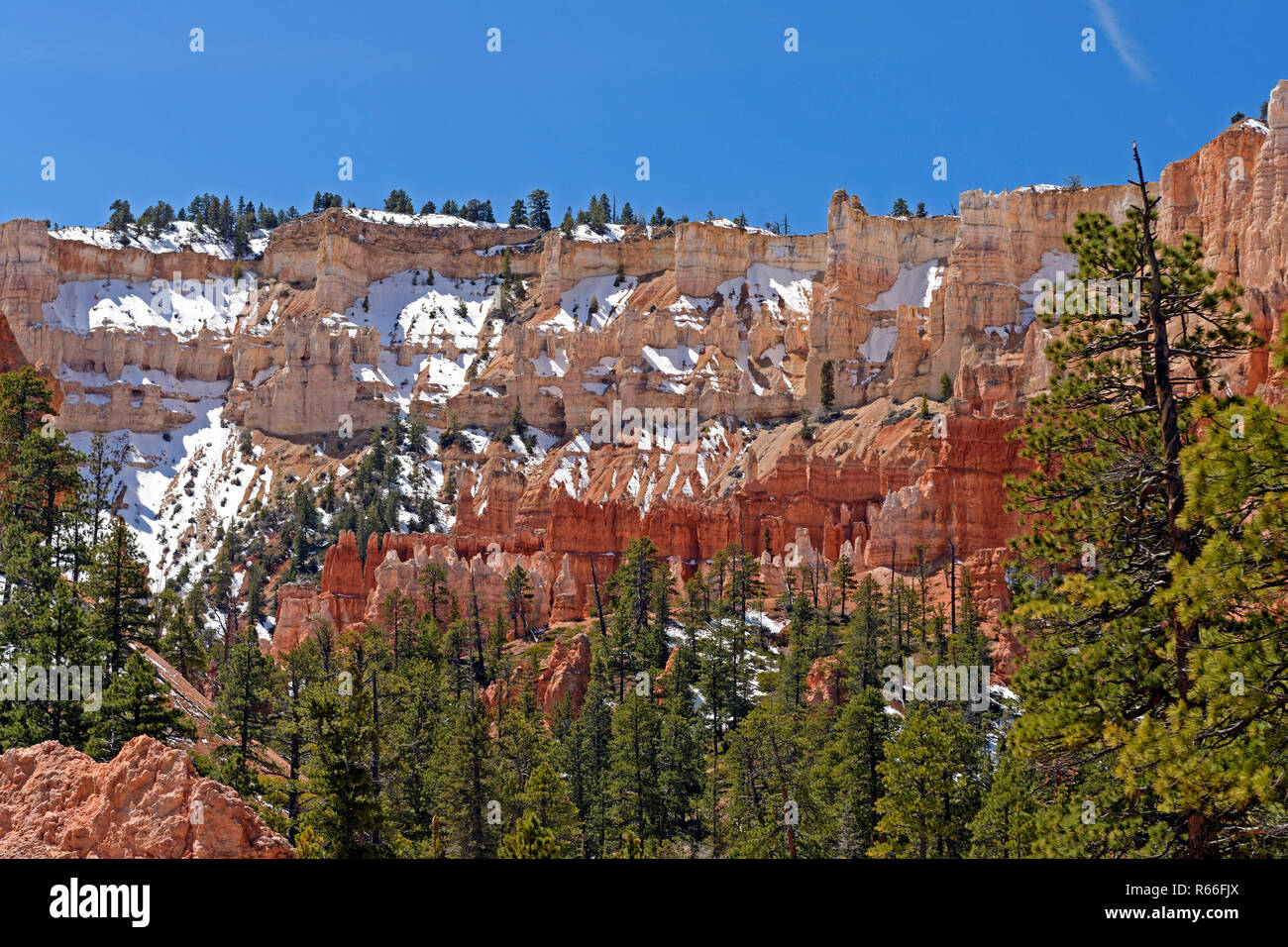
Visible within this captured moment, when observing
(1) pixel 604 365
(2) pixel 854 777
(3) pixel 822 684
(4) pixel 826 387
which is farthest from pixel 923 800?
(1) pixel 604 365

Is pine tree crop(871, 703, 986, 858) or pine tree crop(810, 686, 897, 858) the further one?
pine tree crop(810, 686, 897, 858)

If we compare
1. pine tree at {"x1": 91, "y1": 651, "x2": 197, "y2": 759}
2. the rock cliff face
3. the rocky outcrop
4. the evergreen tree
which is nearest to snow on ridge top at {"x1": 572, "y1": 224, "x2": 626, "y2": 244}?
the rock cliff face

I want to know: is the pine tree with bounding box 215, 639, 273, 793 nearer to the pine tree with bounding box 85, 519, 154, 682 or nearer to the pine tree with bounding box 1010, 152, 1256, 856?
the pine tree with bounding box 85, 519, 154, 682

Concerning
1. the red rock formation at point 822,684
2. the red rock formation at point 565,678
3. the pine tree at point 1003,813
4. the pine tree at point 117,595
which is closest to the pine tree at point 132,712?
the pine tree at point 117,595

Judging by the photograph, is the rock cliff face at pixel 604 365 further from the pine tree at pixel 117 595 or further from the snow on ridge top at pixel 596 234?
the pine tree at pixel 117 595

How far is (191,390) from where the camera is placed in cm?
17400

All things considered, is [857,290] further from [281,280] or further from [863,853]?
[863,853]

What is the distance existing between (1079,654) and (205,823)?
14.1m

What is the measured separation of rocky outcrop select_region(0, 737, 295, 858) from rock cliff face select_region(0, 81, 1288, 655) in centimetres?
6136

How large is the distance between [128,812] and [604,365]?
13649 cm

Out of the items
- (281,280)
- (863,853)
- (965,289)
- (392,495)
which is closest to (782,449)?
(965,289)

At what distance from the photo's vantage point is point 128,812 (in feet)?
69.2

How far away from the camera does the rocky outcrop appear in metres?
20.7
